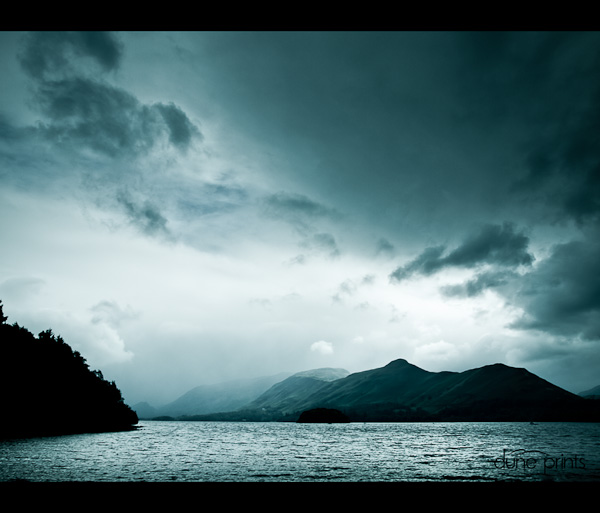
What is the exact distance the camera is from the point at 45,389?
128 metres

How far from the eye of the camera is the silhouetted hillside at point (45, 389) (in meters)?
112

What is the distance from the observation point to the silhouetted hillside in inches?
4395
